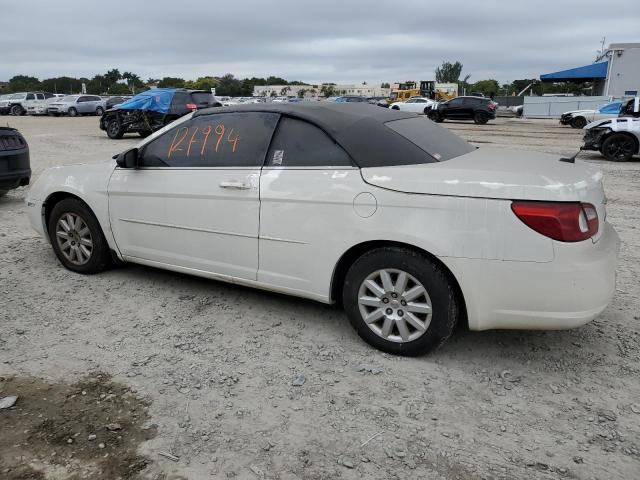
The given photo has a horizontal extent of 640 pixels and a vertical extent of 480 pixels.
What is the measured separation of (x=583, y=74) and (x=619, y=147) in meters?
38.0

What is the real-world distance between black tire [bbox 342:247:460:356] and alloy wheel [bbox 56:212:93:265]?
2.62 metres

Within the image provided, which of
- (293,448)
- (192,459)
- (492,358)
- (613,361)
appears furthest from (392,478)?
(613,361)

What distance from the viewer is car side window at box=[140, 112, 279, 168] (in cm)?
387

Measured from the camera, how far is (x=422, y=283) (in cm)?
319

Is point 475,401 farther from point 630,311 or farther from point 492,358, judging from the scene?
point 630,311

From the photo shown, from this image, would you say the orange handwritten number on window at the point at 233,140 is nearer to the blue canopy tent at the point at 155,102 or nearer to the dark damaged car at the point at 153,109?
the dark damaged car at the point at 153,109

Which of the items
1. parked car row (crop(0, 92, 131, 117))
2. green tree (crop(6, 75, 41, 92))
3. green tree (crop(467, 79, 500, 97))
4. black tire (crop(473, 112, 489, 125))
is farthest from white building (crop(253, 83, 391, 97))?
black tire (crop(473, 112, 489, 125))

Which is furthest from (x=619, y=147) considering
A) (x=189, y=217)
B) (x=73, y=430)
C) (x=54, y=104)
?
(x=54, y=104)

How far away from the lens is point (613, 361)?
336 cm

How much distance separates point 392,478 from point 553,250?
4.84ft

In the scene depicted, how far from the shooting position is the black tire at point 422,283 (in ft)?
10.4

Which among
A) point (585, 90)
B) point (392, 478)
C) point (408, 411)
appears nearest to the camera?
point (392, 478)

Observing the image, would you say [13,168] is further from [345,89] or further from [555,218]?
[345,89]

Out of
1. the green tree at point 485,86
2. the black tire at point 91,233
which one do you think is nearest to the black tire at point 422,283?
the black tire at point 91,233
